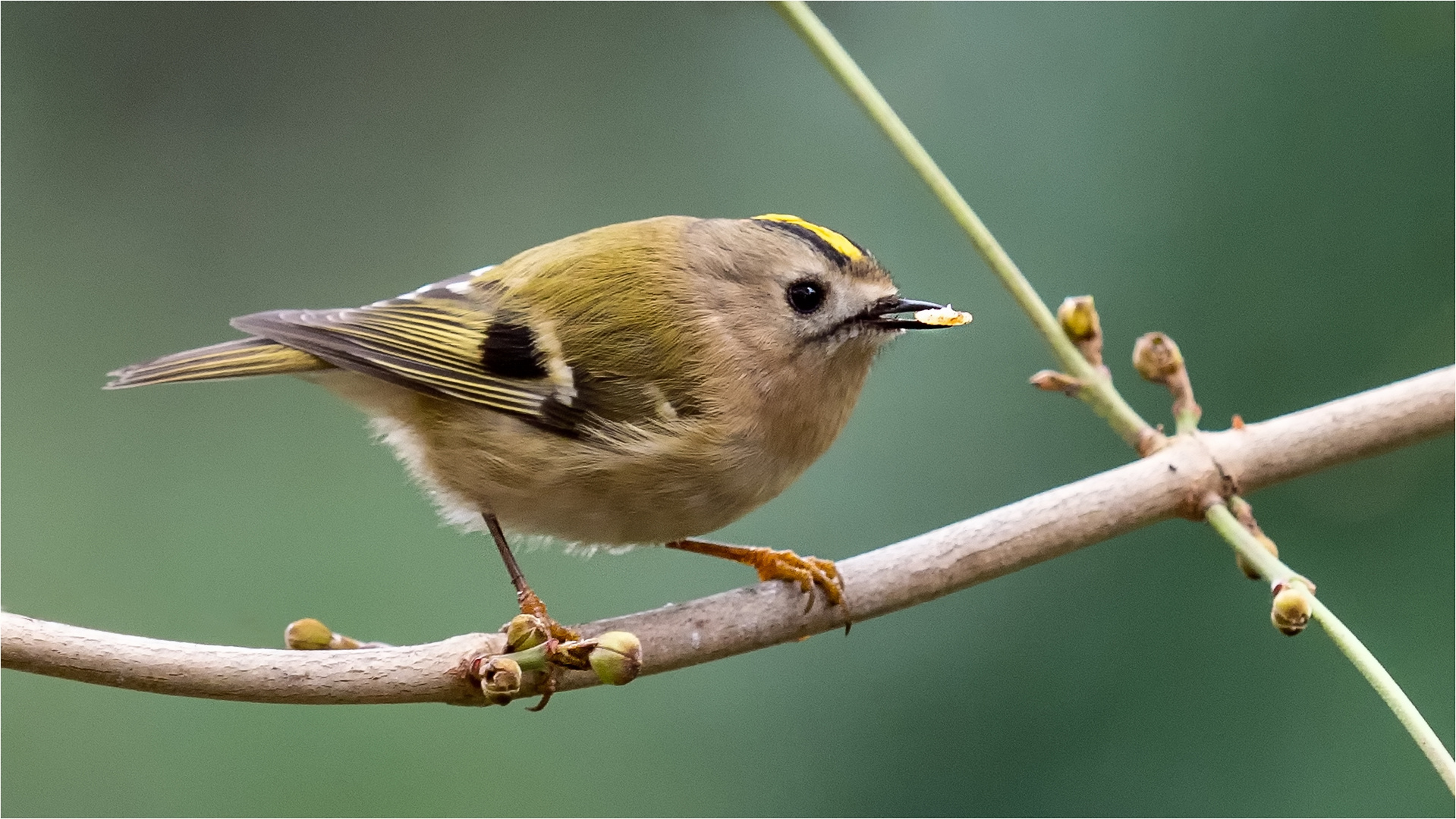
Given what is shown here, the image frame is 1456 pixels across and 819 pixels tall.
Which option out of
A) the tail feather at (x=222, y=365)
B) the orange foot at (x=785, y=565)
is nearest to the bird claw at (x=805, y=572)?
the orange foot at (x=785, y=565)

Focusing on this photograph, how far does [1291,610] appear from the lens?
1.33 metres

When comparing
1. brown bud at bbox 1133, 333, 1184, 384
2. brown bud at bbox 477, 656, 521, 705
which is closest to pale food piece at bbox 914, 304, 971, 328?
brown bud at bbox 1133, 333, 1184, 384

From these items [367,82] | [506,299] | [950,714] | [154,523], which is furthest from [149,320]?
[950,714]

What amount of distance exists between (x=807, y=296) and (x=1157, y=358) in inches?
19.4

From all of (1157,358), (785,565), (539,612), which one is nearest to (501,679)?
(539,612)

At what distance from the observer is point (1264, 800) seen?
2.04 metres

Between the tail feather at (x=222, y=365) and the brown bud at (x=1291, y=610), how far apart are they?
1.40 m

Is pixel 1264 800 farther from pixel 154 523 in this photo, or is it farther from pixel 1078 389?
pixel 154 523

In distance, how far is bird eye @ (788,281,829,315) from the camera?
1880 millimetres

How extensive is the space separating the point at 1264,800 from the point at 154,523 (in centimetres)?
219

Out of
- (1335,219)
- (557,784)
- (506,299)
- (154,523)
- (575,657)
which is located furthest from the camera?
(154,523)

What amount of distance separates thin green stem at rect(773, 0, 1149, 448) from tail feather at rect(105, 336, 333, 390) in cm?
92

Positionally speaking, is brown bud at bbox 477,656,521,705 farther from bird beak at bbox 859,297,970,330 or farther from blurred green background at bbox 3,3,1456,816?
blurred green background at bbox 3,3,1456,816

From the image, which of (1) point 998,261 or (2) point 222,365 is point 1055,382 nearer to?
(1) point 998,261
